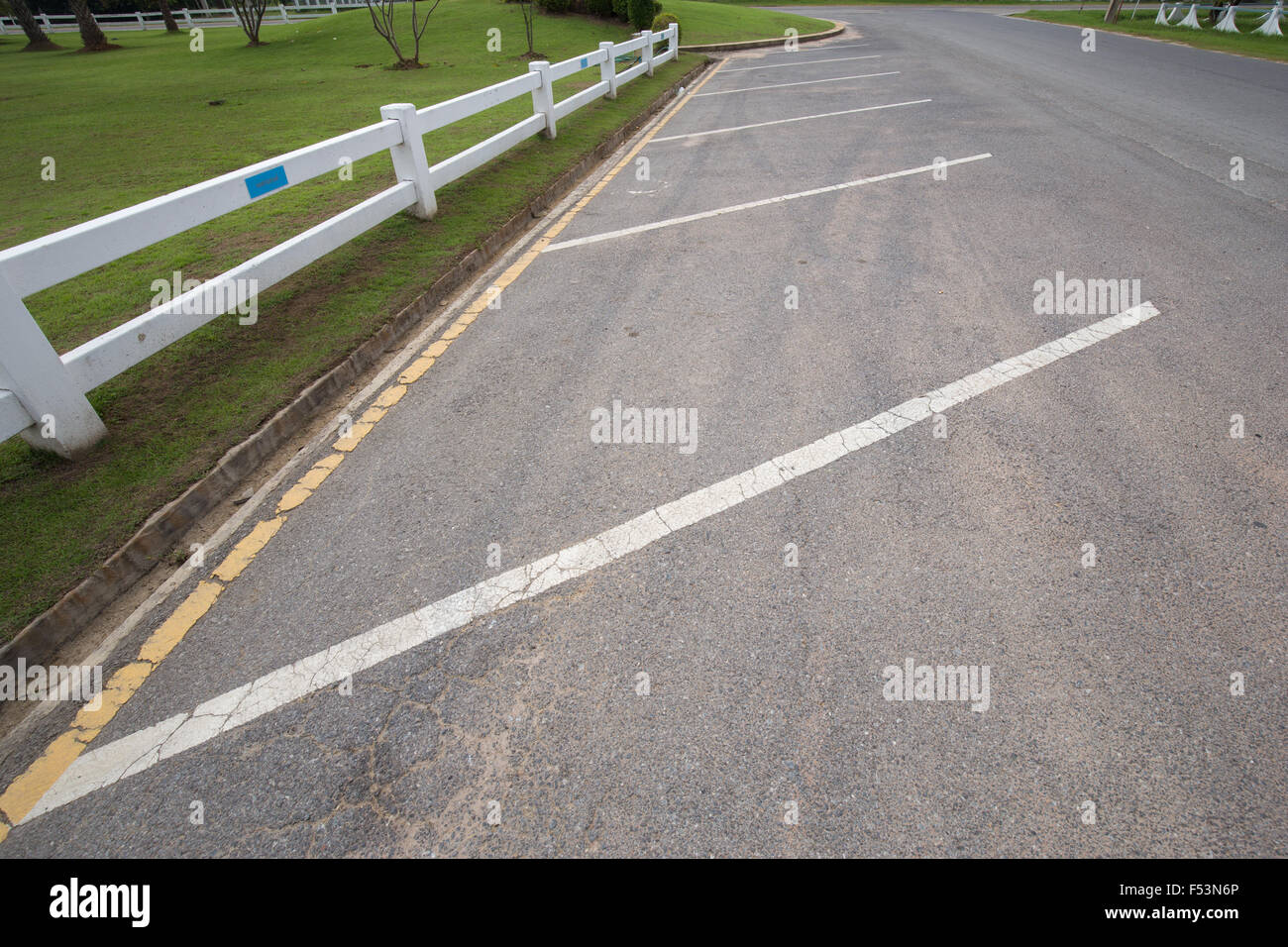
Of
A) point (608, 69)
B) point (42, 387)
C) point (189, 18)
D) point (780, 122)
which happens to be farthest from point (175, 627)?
point (189, 18)

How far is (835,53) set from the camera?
63.8 feet

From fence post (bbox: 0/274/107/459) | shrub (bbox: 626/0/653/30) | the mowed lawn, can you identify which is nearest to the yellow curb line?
the mowed lawn

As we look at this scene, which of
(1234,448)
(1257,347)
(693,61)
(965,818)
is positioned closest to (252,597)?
(965,818)

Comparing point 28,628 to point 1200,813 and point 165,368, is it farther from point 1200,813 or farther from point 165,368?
point 1200,813

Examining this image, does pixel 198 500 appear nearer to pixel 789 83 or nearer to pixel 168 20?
pixel 789 83

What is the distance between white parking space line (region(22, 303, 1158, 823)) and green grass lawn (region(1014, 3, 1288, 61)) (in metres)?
21.4

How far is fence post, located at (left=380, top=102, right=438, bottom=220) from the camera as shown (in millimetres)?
6316

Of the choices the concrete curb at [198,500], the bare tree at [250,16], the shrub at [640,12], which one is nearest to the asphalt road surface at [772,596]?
the concrete curb at [198,500]

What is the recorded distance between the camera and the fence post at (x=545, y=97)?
9211mm

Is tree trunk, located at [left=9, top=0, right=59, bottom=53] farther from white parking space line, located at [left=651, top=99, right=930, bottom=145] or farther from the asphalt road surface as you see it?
the asphalt road surface

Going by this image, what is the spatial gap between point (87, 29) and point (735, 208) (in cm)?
3526
